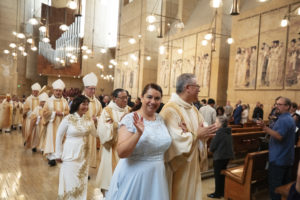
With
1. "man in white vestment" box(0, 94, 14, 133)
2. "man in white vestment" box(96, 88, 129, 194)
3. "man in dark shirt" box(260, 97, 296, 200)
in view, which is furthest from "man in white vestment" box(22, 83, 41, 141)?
"man in dark shirt" box(260, 97, 296, 200)

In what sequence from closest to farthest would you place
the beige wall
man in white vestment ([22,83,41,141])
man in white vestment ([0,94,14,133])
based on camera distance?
man in white vestment ([22,83,41,141]) → the beige wall → man in white vestment ([0,94,14,133])

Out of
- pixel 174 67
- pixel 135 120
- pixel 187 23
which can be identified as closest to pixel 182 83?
pixel 135 120

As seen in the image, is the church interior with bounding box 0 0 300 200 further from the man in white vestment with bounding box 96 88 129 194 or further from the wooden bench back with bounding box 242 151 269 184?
the man in white vestment with bounding box 96 88 129 194

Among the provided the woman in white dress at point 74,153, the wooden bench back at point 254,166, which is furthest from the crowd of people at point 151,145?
the wooden bench back at point 254,166

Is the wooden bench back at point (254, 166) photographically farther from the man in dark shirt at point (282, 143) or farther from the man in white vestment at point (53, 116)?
the man in white vestment at point (53, 116)

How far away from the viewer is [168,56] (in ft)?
48.9

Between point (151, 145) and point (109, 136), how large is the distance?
1640 millimetres

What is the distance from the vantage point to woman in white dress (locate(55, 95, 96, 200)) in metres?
3.41

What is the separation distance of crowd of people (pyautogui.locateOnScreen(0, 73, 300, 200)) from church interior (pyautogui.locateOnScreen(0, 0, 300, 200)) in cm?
65

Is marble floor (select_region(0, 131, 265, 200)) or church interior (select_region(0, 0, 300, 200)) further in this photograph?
church interior (select_region(0, 0, 300, 200))

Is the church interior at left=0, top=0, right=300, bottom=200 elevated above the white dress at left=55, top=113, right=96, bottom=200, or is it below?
above

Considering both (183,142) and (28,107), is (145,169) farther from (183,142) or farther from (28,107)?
(28,107)

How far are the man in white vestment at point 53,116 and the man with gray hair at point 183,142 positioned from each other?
4.53 m

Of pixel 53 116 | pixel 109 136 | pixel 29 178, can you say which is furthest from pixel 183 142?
pixel 53 116
